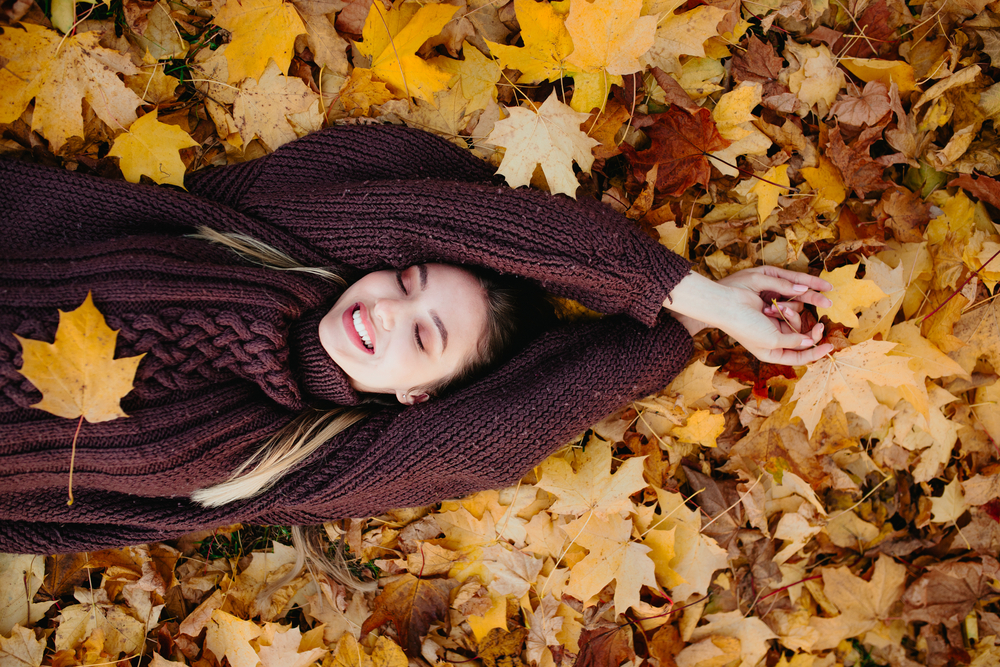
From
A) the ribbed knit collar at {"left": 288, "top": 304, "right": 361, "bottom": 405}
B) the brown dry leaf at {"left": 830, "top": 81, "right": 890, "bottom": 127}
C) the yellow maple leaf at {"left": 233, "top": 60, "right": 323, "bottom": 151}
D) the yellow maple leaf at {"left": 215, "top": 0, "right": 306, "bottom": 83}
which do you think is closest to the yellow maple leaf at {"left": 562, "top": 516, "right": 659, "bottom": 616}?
the ribbed knit collar at {"left": 288, "top": 304, "right": 361, "bottom": 405}

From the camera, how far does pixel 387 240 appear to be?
190 cm

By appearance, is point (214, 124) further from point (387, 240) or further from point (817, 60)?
point (817, 60)

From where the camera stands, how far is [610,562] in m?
1.98

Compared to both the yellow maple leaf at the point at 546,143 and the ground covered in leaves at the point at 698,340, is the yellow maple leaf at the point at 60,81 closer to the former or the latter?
the ground covered in leaves at the point at 698,340

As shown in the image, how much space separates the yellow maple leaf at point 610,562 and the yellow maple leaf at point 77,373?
139 cm

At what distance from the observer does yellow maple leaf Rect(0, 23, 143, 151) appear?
1652 millimetres

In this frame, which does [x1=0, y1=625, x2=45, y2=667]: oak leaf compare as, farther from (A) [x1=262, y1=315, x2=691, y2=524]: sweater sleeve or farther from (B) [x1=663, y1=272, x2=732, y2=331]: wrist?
(B) [x1=663, y1=272, x2=732, y2=331]: wrist

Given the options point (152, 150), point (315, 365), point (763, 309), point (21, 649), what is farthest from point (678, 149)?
point (21, 649)

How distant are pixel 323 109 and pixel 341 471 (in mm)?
1179

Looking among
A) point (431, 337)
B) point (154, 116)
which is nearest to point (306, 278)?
point (431, 337)

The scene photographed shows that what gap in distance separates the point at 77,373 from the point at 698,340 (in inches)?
73.8

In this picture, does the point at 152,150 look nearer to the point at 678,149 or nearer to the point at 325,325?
the point at 325,325

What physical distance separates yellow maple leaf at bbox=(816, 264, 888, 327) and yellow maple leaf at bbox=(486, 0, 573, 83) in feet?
3.43

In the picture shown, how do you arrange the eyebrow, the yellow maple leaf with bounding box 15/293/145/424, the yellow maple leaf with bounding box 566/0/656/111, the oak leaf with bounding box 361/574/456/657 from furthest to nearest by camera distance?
the oak leaf with bounding box 361/574/456/657
the eyebrow
the yellow maple leaf with bounding box 566/0/656/111
the yellow maple leaf with bounding box 15/293/145/424
